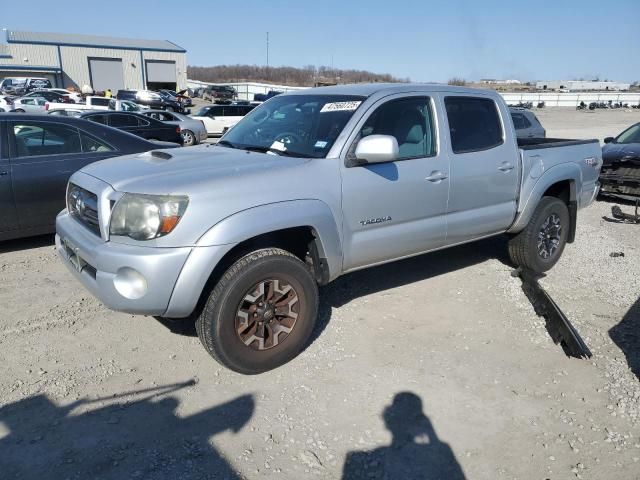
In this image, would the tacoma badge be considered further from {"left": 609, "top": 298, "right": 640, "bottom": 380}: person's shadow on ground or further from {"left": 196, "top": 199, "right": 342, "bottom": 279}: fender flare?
{"left": 609, "top": 298, "right": 640, "bottom": 380}: person's shadow on ground

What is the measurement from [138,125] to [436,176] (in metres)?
11.2

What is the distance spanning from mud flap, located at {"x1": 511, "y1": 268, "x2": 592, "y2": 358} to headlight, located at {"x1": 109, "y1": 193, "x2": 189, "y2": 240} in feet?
9.68

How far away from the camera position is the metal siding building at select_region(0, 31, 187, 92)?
55.5 m

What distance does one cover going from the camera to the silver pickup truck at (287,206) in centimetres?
300

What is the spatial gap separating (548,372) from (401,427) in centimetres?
130

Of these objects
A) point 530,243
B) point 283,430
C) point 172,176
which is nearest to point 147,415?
point 283,430

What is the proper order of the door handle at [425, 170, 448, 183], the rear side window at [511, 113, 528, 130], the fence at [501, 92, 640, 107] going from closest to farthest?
1. the door handle at [425, 170, 448, 183]
2. the rear side window at [511, 113, 528, 130]
3. the fence at [501, 92, 640, 107]

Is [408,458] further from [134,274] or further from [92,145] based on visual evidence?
[92,145]

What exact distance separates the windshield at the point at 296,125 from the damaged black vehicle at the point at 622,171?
6.98 metres

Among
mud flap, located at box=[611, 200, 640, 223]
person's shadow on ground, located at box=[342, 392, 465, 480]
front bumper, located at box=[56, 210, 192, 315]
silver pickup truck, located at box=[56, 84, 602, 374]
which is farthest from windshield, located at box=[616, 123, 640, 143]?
front bumper, located at box=[56, 210, 192, 315]

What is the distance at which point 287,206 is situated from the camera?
3262mm

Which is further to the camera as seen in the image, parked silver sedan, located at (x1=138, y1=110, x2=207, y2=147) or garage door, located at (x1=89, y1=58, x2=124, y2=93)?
garage door, located at (x1=89, y1=58, x2=124, y2=93)

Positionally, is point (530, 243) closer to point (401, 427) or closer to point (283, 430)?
point (401, 427)

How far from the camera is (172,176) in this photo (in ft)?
10.3
